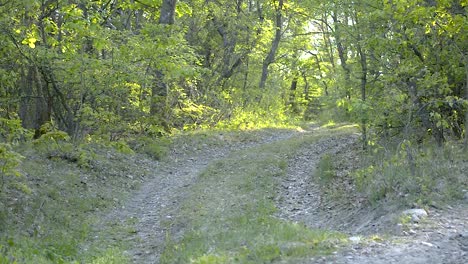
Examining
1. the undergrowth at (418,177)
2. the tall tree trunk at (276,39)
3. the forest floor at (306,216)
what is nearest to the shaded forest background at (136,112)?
the undergrowth at (418,177)

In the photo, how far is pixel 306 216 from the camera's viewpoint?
930cm

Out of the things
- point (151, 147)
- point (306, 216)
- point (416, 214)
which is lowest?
point (306, 216)

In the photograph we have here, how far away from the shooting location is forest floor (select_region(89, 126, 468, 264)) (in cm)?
625

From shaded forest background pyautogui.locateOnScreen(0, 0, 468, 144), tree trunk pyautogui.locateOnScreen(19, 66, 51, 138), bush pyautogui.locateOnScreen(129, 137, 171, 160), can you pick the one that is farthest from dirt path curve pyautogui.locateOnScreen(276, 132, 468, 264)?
tree trunk pyautogui.locateOnScreen(19, 66, 51, 138)

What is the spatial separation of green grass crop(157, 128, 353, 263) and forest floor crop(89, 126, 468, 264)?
6 centimetres

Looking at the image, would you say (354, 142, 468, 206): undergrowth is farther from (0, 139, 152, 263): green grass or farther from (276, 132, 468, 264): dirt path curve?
(0, 139, 152, 263): green grass

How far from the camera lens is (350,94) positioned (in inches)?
609

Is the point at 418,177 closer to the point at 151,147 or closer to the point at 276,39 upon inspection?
the point at 151,147

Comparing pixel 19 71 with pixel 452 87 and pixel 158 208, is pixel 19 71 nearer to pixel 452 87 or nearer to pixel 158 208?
pixel 158 208

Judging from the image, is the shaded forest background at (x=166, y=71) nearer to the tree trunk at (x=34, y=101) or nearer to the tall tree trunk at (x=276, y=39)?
the tree trunk at (x=34, y=101)

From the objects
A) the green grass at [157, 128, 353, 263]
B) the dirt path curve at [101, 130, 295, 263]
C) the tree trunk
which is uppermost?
the tree trunk

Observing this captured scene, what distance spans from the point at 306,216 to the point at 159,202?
336cm

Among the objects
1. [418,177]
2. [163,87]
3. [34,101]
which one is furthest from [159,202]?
[163,87]

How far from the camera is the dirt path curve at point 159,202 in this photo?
829cm
